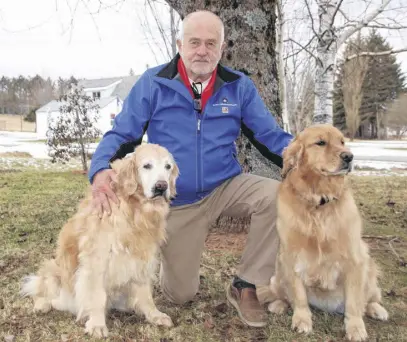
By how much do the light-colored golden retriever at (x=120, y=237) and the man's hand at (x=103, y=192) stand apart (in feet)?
0.13

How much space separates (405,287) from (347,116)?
32.8 meters

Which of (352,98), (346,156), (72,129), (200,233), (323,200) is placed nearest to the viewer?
(346,156)

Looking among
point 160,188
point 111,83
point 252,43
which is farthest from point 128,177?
point 111,83

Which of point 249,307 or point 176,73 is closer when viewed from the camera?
point 249,307

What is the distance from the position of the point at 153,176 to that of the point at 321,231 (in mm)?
1136

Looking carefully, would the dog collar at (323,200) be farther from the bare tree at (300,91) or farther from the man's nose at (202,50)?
the bare tree at (300,91)

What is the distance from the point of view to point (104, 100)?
46.8 metres

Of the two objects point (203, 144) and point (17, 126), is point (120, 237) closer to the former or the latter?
point (203, 144)

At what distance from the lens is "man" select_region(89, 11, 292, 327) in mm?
3213

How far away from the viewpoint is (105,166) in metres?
2.91

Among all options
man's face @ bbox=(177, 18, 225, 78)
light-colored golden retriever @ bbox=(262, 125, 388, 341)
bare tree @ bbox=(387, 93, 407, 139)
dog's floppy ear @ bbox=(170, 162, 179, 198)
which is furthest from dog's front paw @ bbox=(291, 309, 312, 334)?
bare tree @ bbox=(387, 93, 407, 139)

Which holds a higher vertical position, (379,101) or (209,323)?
(379,101)

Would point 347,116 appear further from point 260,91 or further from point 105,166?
point 105,166

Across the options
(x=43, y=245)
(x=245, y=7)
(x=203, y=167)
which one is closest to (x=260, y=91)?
(x=245, y=7)
